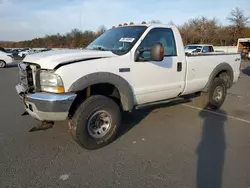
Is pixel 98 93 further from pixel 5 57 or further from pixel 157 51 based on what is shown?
pixel 5 57

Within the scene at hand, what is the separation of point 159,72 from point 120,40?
3.09 ft

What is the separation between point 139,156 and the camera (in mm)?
3244

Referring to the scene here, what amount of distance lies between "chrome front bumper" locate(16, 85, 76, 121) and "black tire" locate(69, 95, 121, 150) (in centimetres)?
23

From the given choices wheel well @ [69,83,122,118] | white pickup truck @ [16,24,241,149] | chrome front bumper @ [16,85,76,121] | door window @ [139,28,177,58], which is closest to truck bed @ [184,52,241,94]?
white pickup truck @ [16,24,241,149]

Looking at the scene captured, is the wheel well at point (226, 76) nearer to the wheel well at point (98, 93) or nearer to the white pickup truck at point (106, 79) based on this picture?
the white pickup truck at point (106, 79)

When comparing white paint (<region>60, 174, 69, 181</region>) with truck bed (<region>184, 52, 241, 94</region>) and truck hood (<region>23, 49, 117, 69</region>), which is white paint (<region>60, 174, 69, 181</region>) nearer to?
truck hood (<region>23, 49, 117, 69</region>)

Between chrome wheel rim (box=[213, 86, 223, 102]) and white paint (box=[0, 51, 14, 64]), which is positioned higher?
white paint (box=[0, 51, 14, 64])

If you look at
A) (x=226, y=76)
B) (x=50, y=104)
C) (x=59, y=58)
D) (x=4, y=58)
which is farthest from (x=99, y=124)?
(x=4, y=58)

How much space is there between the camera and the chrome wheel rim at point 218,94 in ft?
18.4

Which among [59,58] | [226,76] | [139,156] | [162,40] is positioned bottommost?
[139,156]

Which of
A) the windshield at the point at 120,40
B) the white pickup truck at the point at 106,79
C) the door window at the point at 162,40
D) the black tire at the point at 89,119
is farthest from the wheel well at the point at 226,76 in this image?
the black tire at the point at 89,119

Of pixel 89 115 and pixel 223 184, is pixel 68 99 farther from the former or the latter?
pixel 223 184

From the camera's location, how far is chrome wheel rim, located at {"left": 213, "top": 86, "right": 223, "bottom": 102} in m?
5.60

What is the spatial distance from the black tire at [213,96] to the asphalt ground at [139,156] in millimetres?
705
